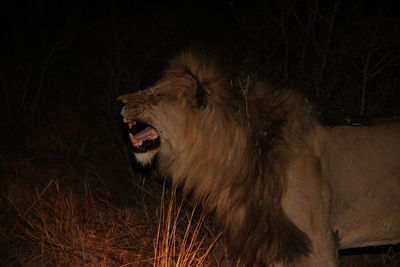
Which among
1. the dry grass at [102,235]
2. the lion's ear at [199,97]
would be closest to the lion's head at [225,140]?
the lion's ear at [199,97]

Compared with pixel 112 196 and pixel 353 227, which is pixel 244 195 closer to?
pixel 353 227

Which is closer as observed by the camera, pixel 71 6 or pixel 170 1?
pixel 71 6

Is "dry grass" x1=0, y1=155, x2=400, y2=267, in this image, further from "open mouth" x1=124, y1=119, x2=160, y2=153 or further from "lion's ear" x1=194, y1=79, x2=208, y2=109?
"lion's ear" x1=194, y1=79, x2=208, y2=109

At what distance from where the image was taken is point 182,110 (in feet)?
11.1

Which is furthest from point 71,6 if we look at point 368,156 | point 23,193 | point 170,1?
point 368,156

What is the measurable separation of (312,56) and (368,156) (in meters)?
2.75

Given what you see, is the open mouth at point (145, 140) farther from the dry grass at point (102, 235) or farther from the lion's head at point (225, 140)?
the dry grass at point (102, 235)

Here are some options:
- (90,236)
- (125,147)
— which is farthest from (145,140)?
(125,147)

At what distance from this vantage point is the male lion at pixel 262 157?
10.9 feet

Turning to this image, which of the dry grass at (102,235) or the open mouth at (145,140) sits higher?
the open mouth at (145,140)

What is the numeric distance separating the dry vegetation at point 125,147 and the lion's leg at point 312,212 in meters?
0.58

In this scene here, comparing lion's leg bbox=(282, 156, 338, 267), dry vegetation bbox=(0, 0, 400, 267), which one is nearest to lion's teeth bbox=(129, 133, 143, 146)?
dry vegetation bbox=(0, 0, 400, 267)

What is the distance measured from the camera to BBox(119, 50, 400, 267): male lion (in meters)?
3.32

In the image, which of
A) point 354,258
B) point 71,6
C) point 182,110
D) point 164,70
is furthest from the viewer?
point 71,6
